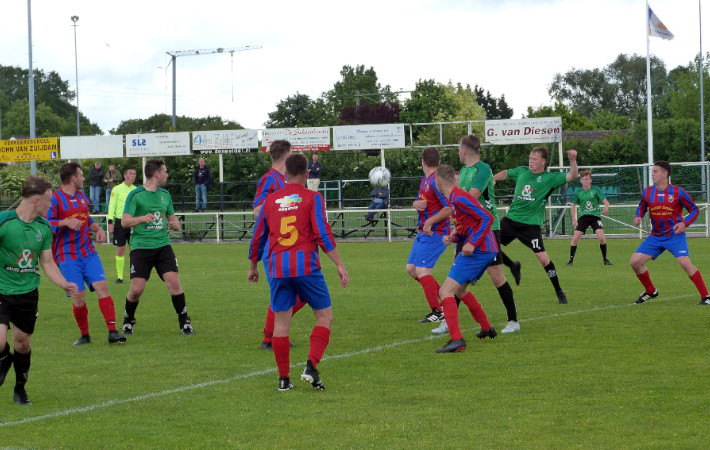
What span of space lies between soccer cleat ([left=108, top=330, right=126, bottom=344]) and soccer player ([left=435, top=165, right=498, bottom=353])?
12.6 ft

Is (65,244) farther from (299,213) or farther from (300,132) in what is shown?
(300,132)

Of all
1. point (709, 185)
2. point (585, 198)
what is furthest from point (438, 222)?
point (709, 185)

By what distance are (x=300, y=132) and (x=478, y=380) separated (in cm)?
2895

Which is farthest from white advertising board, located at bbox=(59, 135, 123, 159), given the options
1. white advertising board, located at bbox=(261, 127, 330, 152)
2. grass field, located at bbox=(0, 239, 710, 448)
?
grass field, located at bbox=(0, 239, 710, 448)

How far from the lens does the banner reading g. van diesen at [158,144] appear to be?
36438mm

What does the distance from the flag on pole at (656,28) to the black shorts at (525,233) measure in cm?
2667

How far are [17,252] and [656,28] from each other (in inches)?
1338

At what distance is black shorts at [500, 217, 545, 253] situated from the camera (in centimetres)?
1209

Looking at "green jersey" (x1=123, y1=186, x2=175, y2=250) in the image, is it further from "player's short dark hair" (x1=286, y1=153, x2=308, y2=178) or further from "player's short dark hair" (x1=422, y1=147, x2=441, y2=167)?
"player's short dark hair" (x1=286, y1=153, x2=308, y2=178)

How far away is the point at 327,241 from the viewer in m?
6.79

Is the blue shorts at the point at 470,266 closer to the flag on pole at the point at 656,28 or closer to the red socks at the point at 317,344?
the red socks at the point at 317,344

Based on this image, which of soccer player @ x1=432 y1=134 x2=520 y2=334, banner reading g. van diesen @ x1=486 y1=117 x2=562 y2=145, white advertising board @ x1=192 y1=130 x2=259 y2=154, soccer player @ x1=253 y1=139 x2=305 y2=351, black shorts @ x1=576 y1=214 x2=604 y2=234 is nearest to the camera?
soccer player @ x1=253 y1=139 x2=305 y2=351

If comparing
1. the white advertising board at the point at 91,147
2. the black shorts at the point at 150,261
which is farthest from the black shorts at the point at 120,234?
the white advertising board at the point at 91,147

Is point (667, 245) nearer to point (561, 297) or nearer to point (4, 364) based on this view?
point (561, 297)
